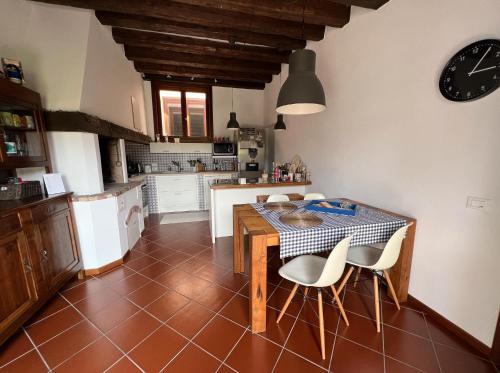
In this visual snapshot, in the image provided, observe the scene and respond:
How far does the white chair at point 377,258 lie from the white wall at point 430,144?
319 mm

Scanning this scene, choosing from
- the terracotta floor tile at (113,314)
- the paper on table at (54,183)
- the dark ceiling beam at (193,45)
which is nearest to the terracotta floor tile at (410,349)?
the terracotta floor tile at (113,314)

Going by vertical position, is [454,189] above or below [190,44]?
below

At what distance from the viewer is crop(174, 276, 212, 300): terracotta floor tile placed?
6.42ft

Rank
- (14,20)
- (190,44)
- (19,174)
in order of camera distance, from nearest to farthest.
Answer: (14,20), (19,174), (190,44)

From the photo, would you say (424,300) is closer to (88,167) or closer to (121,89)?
(88,167)

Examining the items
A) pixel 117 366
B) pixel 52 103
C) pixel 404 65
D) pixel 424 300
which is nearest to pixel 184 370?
pixel 117 366

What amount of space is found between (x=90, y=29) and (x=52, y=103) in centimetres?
91

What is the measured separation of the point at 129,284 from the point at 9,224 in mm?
1090

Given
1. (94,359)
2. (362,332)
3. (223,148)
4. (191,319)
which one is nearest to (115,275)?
(94,359)

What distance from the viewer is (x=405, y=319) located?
5.45ft

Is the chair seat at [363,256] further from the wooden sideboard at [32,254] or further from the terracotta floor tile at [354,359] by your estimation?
the wooden sideboard at [32,254]

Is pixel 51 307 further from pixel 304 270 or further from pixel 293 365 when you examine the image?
pixel 304 270

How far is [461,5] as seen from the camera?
140 cm

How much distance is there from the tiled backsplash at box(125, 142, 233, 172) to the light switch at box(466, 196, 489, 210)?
14.4 feet
